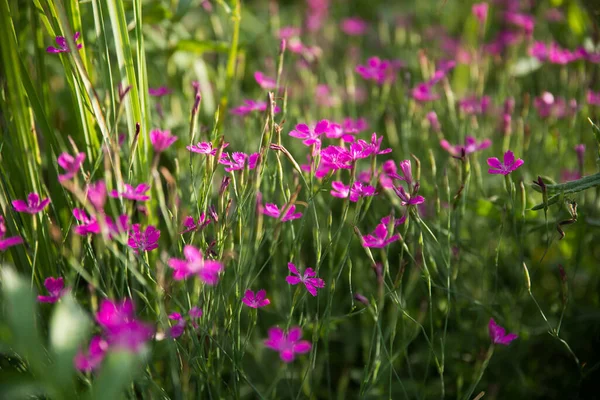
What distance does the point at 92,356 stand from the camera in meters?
0.61

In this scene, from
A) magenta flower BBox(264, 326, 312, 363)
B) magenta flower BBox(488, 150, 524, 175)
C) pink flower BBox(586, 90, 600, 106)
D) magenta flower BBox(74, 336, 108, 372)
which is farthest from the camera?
pink flower BBox(586, 90, 600, 106)

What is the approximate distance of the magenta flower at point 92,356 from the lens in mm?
580

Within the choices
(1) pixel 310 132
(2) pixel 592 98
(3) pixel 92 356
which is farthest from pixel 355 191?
A: (2) pixel 592 98

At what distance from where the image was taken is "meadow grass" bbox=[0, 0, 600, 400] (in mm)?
701

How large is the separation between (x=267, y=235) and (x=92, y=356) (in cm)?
31

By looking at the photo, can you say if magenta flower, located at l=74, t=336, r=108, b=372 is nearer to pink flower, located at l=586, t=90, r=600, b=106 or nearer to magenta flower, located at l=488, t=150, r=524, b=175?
magenta flower, located at l=488, t=150, r=524, b=175

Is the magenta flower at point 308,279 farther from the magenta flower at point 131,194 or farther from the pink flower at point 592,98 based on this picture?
the pink flower at point 592,98

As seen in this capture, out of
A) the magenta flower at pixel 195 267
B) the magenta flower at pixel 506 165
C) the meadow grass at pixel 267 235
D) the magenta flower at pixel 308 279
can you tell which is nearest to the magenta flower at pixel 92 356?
the meadow grass at pixel 267 235

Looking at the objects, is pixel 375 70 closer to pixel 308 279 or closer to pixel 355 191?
pixel 355 191

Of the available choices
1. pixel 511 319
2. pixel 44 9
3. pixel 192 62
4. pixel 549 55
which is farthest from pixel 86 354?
pixel 549 55

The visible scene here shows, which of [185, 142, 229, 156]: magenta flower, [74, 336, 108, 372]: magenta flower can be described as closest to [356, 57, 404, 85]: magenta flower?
[185, 142, 229, 156]: magenta flower

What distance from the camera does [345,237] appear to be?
120 cm

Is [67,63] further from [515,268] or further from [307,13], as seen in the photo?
[307,13]

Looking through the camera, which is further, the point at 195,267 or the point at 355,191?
the point at 355,191
